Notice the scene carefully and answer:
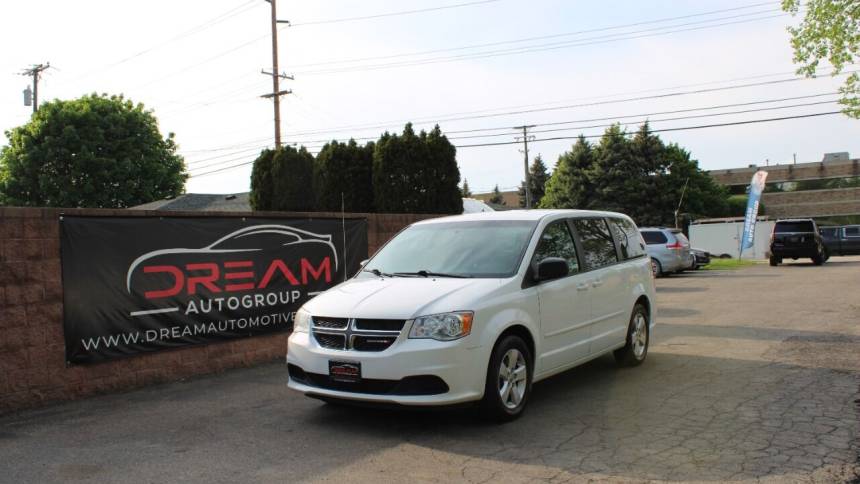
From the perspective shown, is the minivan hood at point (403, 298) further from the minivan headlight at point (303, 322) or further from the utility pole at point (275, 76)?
the utility pole at point (275, 76)

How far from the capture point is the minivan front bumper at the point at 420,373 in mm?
5031

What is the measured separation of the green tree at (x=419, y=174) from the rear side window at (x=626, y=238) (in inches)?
281

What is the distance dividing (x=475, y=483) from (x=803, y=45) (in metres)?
21.9

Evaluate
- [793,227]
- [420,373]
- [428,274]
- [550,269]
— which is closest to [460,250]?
[428,274]

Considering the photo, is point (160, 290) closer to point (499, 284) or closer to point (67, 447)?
point (67, 447)

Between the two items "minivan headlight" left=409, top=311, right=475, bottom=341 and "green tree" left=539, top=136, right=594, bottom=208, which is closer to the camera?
"minivan headlight" left=409, top=311, right=475, bottom=341

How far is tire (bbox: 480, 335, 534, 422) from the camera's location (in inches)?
208

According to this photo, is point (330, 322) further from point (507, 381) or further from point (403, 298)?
point (507, 381)

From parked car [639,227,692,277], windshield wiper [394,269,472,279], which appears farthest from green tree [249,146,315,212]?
windshield wiper [394,269,472,279]

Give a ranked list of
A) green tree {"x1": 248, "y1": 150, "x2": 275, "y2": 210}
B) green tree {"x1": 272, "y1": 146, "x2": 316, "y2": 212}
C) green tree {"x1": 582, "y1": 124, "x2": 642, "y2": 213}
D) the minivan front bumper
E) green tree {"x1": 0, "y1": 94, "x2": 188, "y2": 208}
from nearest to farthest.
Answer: the minivan front bumper, green tree {"x1": 272, "y1": 146, "x2": 316, "y2": 212}, green tree {"x1": 248, "y1": 150, "x2": 275, "y2": 210}, green tree {"x1": 0, "y1": 94, "x2": 188, "y2": 208}, green tree {"x1": 582, "y1": 124, "x2": 642, "y2": 213}

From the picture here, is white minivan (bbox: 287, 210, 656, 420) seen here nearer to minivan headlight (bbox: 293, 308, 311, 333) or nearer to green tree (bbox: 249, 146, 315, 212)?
minivan headlight (bbox: 293, 308, 311, 333)

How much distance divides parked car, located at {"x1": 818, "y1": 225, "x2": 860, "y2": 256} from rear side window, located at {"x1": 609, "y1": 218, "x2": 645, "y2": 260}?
33.0 m

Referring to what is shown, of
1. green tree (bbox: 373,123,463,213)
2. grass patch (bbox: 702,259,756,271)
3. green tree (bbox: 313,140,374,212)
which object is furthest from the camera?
grass patch (bbox: 702,259,756,271)

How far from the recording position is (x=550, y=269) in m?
5.84
